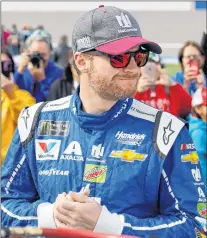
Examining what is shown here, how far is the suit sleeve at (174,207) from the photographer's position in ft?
11.1

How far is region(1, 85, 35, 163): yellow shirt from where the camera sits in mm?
7041

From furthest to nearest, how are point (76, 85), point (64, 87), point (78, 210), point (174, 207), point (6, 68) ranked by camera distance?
point (64, 87), point (76, 85), point (6, 68), point (174, 207), point (78, 210)

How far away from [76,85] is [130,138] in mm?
4682

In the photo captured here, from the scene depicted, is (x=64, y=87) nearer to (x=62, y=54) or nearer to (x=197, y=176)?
(x=197, y=176)

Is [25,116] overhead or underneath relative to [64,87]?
overhead

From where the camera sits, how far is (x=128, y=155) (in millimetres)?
3457

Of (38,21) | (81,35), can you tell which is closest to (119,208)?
(81,35)

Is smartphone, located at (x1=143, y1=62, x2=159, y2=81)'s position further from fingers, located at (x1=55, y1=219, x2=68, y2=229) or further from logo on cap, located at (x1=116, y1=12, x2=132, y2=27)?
fingers, located at (x1=55, y1=219, x2=68, y2=229)

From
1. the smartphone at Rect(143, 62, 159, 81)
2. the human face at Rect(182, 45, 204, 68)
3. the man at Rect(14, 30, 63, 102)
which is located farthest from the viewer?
the human face at Rect(182, 45, 204, 68)

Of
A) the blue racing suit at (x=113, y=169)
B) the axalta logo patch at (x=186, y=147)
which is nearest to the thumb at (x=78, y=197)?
the blue racing suit at (x=113, y=169)

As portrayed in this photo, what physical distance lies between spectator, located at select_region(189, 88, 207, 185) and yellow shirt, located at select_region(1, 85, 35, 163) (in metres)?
1.45

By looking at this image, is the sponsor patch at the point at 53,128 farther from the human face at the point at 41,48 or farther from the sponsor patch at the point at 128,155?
the human face at the point at 41,48

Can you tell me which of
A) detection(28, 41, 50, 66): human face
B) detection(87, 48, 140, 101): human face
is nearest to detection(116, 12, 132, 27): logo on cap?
detection(87, 48, 140, 101): human face

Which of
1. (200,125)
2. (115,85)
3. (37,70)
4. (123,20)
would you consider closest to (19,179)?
(115,85)
